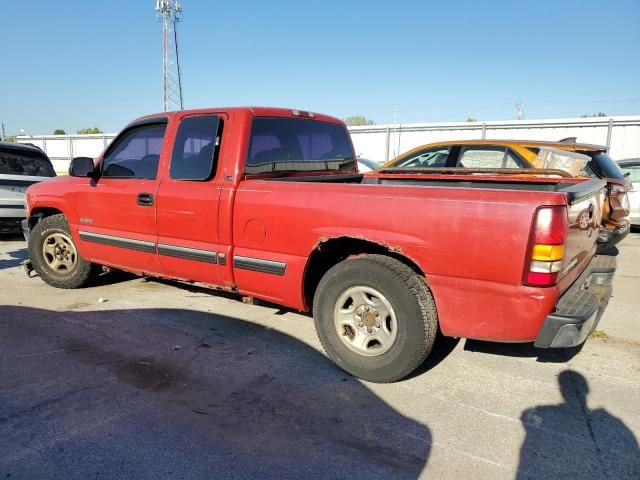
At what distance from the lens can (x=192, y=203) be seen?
3.88m

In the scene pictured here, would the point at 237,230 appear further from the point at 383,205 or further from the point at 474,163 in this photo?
the point at 474,163

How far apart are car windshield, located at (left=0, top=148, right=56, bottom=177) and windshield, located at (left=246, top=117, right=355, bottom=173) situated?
652cm

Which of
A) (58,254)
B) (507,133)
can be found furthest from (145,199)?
(507,133)

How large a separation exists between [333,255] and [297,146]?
4.39ft

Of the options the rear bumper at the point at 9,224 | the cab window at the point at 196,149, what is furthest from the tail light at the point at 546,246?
the rear bumper at the point at 9,224

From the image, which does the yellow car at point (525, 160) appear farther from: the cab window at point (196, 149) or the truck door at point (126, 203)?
the truck door at point (126, 203)

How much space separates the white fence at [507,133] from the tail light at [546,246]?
18.2m

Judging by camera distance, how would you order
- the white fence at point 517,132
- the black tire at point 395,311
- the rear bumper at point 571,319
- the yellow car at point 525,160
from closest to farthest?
1. the rear bumper at point 571,319
2. the black tire at point 395,311
3. the yellow car at point 525,160
4. the white fence at point 517,132

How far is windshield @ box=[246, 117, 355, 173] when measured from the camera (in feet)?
12.9

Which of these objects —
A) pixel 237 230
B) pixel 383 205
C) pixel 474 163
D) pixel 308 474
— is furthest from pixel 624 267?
pixel 308 474

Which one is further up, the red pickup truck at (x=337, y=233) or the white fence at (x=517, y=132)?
the white fence at (x=517, y=132)

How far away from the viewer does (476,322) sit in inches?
109

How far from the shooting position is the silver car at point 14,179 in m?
8.07

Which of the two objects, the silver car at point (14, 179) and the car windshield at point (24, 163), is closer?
the silver car at point (14, 179)
